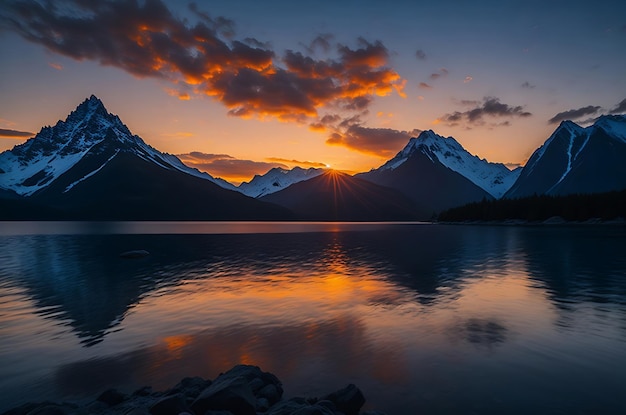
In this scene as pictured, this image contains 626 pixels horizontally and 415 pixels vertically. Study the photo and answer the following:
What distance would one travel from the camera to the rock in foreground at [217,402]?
11.1 metres

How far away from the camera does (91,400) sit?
13336 mm

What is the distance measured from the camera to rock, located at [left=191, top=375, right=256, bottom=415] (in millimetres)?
11375

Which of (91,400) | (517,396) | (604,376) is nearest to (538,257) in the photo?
(604,376)

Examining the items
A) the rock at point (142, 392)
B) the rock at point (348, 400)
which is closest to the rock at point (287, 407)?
the rock at point (348, 400)

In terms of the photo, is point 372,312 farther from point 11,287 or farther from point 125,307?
point 11,287

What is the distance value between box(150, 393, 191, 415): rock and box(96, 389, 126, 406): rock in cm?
285

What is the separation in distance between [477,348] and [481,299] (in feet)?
42.3

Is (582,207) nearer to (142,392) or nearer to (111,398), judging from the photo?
(142,392)

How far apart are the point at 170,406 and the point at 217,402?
4.82ft

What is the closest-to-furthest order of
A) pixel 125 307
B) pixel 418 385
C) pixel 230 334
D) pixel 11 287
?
pixel 418 385, pixel 230 334, pixel 125 307, pixel 11 287

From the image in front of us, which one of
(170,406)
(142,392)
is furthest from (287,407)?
(142,392)

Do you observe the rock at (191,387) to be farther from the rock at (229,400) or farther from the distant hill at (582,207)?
the distant hill at (582,207)

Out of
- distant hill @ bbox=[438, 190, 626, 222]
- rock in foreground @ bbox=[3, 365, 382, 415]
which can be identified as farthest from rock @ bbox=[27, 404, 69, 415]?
distant hill @ bbox=[438, 190, 626, 222]

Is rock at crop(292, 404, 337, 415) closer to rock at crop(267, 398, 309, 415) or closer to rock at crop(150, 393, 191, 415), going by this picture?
rock at crop(267, 398, 309, 415)
